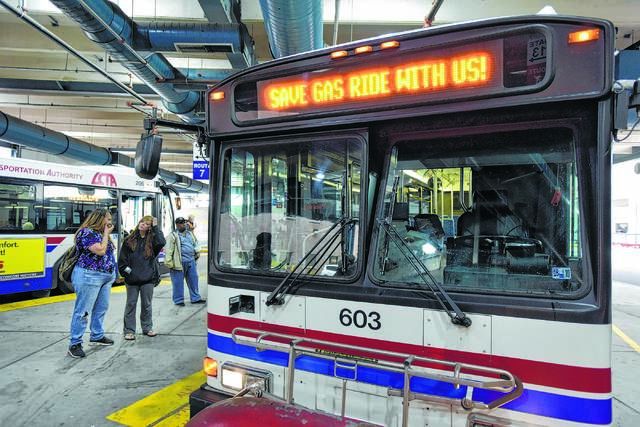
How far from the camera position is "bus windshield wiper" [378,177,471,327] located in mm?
2004

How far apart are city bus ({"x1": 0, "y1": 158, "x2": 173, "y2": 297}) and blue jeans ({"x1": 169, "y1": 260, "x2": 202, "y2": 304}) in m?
3.18

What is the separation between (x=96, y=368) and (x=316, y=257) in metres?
3.96

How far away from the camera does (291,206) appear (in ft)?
9.10

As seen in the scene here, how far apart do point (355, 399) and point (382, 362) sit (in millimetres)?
274

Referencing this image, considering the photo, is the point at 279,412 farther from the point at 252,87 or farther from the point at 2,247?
the point at 2,247

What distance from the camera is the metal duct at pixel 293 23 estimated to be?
4.48 meters

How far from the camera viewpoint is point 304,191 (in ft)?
8.95

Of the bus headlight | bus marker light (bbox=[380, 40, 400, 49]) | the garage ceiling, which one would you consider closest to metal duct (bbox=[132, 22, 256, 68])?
the garage ceiling

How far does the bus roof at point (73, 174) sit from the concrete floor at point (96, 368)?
300 centimetres

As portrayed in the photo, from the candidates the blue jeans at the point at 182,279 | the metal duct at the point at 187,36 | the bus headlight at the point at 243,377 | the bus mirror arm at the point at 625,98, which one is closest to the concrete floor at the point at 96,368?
Result: the blue jeans at the point at 182,279

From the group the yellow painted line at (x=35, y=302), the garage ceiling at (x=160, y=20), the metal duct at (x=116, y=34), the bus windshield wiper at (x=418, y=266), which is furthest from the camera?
the yellow painted line at (x=35, y=302)

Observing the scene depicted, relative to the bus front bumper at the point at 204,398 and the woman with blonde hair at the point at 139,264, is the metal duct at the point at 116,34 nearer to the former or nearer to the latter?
the woman with blonde hair at the point at 139,264

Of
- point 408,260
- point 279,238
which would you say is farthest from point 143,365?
point 408,260

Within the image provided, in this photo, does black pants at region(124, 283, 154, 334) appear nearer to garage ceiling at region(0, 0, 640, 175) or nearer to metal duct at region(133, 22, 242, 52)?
metal duct at region(133, 22, 242, 52)
